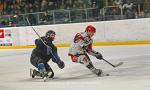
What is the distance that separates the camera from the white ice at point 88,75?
894 cm

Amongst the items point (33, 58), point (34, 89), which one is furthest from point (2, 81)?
point (34, 89)

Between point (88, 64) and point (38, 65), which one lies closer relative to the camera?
point (88, 64)

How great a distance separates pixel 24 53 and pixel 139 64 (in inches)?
244

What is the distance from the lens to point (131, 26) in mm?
17812

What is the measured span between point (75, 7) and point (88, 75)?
29.1ft

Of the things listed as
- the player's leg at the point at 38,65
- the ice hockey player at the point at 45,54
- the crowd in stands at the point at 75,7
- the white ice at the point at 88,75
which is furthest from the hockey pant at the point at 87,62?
the crowd in stands at the point at 75,7

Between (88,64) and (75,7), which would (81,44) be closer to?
(88,64)

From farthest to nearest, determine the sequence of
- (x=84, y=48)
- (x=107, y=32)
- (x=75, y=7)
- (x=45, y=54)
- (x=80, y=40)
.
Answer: (x=75, y=7), (x=107, y=32), (x=45, y=54), (x=84, y=48), (x=80, y=40)

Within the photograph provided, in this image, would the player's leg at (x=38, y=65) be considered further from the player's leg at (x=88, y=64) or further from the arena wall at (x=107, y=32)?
the arena wall at (x=107, y=32)

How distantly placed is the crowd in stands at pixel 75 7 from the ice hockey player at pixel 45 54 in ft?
26.5

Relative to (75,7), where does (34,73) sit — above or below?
below

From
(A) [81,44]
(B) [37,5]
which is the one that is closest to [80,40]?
(A) [81,44]

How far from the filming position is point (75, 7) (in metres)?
19.3

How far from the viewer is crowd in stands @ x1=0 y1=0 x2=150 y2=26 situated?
59.0 ft
